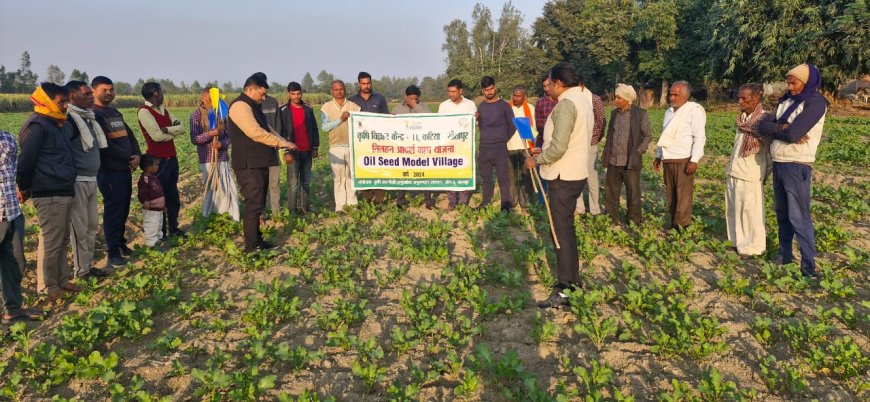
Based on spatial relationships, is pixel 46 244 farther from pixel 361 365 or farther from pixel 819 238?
pixel 819 238

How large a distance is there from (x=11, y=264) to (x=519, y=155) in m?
7.22

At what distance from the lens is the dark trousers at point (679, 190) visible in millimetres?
7012

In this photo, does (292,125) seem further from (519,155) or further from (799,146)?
(799,146)

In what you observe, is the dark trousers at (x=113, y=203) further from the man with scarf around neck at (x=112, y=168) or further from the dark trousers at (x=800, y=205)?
the dark trousers at (x=800, y=205)

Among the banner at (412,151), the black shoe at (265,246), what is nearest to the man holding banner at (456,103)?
the banner at (412,151)

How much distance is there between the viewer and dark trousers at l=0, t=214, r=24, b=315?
4.83 meters

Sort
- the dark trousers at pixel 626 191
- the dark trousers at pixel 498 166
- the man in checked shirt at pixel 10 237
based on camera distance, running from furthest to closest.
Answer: the dark trousers at pixel 498 166, the dark trousers at pixel 626 191, the man in checked shirt at pixel 10 237

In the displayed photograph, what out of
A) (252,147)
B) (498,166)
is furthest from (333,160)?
(498,166)

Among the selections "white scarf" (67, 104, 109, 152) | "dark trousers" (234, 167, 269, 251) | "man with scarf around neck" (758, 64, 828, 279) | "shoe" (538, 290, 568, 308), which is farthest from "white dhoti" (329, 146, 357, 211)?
"man with scarf around neck" (758, 64, 828, 279)

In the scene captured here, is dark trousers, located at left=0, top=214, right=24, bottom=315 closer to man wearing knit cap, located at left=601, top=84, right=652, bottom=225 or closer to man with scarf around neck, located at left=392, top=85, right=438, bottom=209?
man with scarf around neck, located at left=392, top=85, right=438, bottom=209

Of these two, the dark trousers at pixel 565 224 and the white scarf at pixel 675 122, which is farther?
the white scarf at pixel 675 122

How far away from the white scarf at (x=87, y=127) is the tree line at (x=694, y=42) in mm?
30271

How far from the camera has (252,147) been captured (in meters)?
6.66

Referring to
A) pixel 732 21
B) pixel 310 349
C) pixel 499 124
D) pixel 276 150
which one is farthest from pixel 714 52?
pixel 310 349
